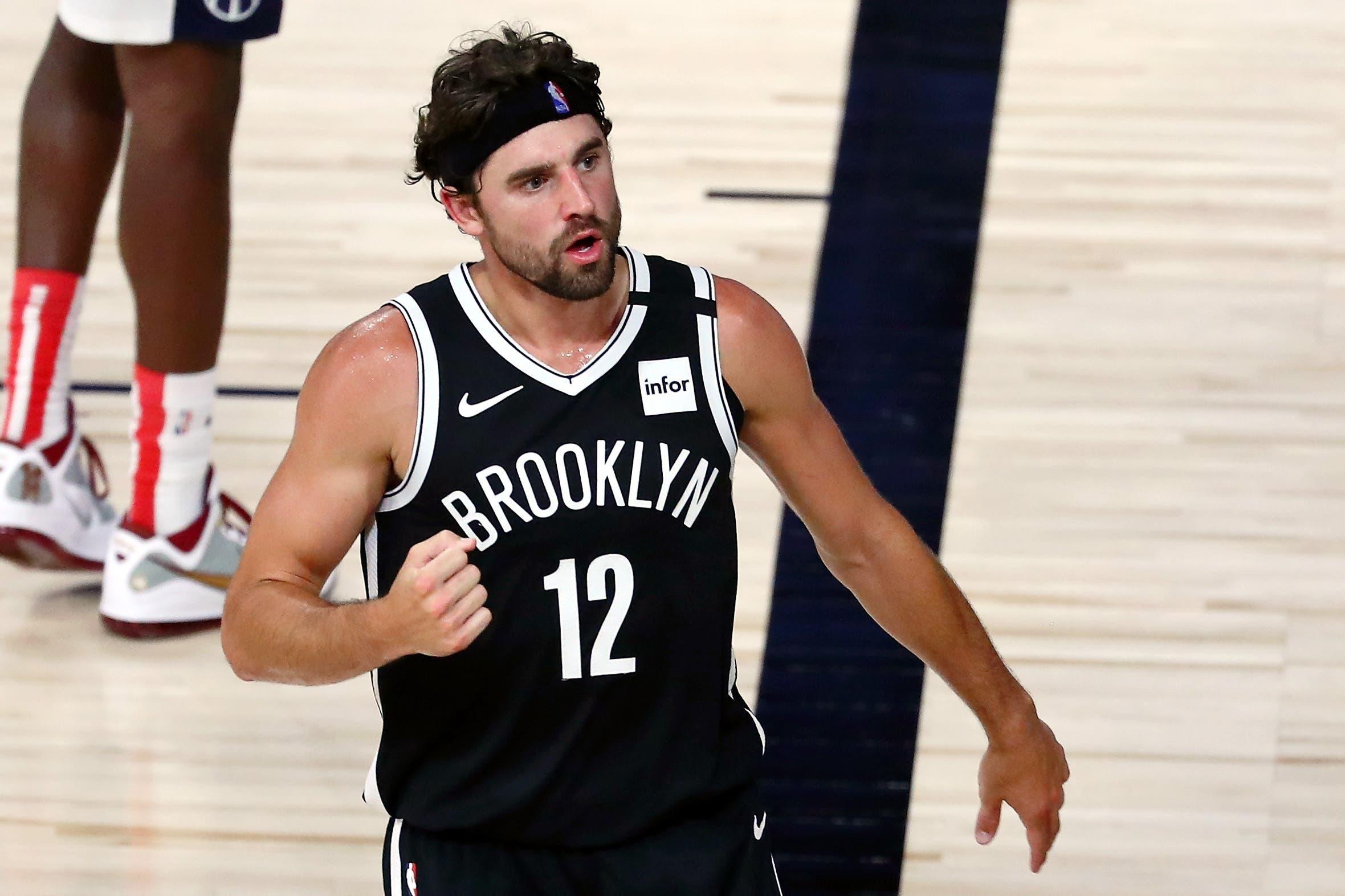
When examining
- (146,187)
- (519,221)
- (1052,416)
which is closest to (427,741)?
(519,221)

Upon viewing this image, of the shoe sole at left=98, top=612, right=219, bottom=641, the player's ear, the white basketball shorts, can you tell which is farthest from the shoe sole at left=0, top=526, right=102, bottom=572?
the player's ear

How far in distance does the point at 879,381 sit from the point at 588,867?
246 cm

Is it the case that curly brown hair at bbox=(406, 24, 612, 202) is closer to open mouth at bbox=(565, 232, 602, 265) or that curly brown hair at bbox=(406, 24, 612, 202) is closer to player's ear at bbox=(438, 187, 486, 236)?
player's ear at bbox=(438, 187, 486, 236)

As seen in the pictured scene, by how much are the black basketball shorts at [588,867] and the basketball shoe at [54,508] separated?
157cm

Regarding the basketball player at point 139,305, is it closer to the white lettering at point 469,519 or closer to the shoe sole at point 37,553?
the shoe sole at point 37,553

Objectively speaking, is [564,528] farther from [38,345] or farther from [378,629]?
[38,345]

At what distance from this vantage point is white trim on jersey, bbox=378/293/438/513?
8.21 ft

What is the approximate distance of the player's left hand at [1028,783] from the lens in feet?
8.76

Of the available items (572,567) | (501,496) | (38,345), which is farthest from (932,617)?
→ (38,345)

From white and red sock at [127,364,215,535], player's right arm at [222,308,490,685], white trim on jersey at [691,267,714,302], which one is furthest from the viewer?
white and red sock at [127,364,215,535]

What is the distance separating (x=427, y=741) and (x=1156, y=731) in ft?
5.35

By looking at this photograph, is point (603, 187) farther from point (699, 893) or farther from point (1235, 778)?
point (1235, 778)

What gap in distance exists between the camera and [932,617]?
8.85 feet

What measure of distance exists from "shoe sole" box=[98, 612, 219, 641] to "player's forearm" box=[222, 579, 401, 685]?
1.63 metres
